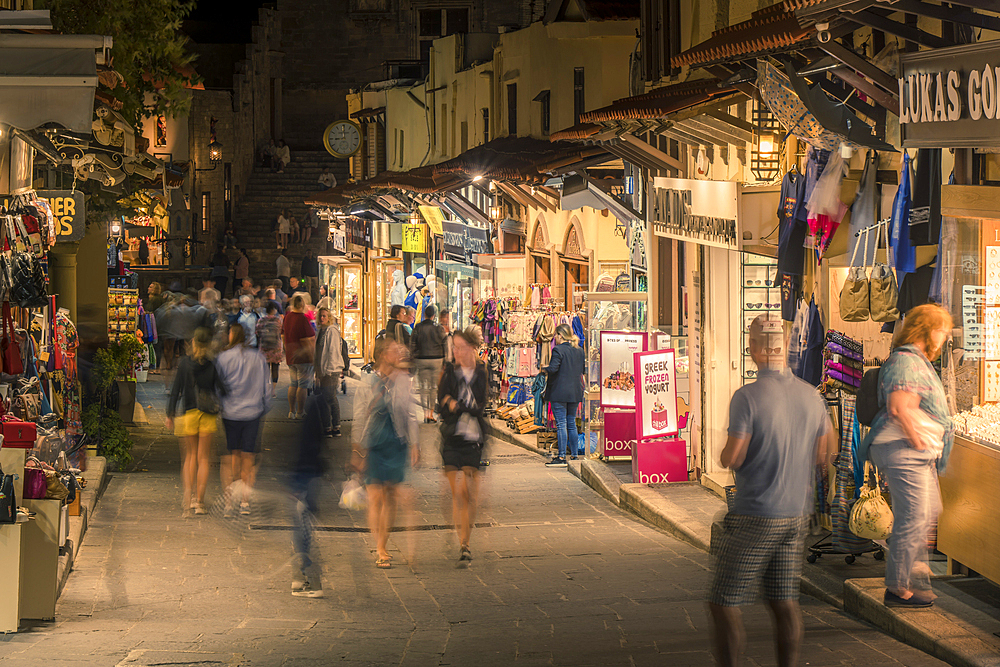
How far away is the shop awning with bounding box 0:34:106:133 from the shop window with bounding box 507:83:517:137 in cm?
1731

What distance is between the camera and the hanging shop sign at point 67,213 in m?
12.8

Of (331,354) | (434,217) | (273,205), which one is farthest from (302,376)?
(273,205)

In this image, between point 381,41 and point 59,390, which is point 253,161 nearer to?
point 381,41

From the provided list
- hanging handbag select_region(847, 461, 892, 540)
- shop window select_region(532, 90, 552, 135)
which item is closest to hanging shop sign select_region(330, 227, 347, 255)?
shop window select_region(532, 90, 552, 135)

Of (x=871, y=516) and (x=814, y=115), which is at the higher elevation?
(x=814, y=115)

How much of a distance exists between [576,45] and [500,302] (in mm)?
5589

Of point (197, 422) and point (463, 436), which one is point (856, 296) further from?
point (197, 422)

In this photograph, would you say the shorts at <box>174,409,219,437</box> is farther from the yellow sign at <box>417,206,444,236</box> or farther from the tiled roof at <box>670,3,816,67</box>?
the yellow sign at <box>417,206,444,236</box>

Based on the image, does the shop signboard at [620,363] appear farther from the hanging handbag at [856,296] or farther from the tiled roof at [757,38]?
the hanging handbag at [856,296]

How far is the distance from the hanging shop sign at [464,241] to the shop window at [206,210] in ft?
50.0

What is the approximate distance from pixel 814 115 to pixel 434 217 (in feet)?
70.6

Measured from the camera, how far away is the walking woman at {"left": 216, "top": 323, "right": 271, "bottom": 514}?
40.3 feet

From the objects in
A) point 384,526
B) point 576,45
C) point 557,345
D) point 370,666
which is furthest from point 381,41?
point 370,666

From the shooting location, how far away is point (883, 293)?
8.40m
